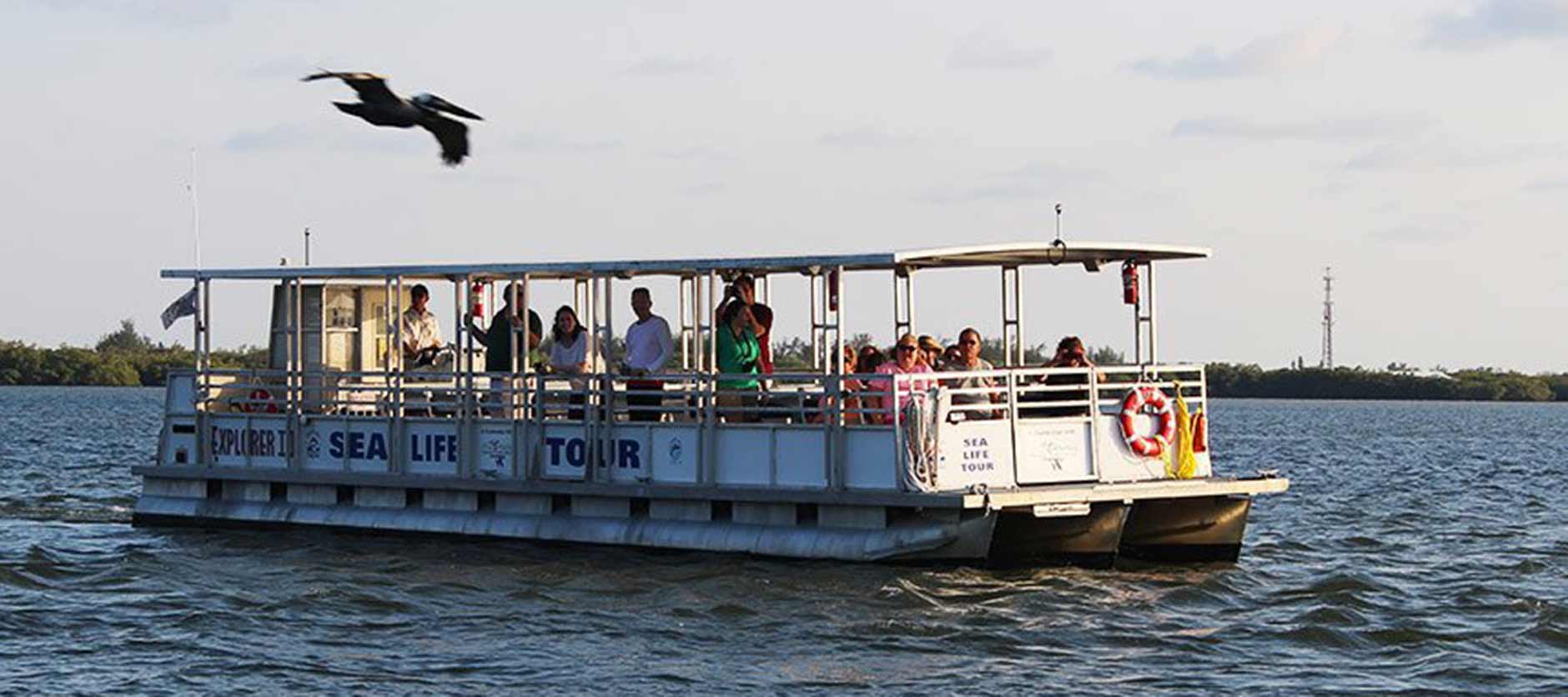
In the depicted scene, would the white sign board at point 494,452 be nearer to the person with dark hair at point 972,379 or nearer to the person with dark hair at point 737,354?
the person with dark hair at point 737,354

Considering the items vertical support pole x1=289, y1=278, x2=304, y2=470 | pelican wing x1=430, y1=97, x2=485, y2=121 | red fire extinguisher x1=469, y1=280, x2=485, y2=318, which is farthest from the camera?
red fire extinguisher x1=469, y1=280, x2=485, y2=318

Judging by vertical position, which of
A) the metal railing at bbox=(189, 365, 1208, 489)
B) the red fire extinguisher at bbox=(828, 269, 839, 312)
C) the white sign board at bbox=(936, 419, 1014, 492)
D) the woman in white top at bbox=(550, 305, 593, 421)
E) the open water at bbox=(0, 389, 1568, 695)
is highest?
the red fire extinguisher at bbox=(828, 269, 839, 312)

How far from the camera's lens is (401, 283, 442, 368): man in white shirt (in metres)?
27.0

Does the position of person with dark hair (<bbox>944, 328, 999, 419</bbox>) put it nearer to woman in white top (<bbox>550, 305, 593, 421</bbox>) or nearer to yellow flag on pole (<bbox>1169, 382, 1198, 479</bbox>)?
yellow flag on pole (<bbox>1169, 382, 1198, 479</bbox>)

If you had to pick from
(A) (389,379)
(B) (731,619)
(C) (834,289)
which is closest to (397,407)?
(A) (389,379)

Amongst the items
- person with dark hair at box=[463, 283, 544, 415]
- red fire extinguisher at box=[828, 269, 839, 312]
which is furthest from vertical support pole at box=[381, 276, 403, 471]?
red fire extinguisher at box=[828, 269, 839, 312]

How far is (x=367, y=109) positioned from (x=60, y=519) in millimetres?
13157

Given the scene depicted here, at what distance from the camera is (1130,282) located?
24.2m

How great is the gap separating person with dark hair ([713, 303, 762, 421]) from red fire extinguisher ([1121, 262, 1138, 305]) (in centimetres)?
350

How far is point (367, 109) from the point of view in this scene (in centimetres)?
1852

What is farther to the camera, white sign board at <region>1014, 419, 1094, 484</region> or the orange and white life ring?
the orange and white life ring

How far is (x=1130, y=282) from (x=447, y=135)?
26.3 ft

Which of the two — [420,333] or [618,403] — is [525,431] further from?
[420,333]

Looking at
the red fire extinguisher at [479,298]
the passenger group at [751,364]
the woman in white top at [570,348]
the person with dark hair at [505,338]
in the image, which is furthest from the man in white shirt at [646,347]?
the red fire extinguisher at [479,298]
